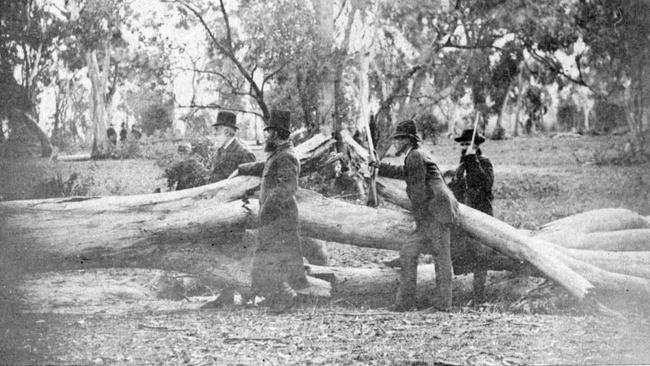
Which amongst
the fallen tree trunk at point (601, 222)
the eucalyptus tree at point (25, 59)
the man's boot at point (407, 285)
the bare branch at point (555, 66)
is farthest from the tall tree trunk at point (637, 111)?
the eucalyptus tree at point (25, 59)

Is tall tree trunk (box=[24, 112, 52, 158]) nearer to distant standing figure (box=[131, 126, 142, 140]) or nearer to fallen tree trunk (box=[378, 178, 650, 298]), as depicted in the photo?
distant standing figure (box=[131, 126, 142, 140])

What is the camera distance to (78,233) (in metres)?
5.67

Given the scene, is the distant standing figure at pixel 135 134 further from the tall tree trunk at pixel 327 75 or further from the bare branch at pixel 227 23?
the tall tree trunk at pixel 327 75

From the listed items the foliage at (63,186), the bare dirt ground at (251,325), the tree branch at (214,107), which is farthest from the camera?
the tree branch at (214,107)

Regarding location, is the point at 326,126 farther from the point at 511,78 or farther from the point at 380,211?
the point at 511,78

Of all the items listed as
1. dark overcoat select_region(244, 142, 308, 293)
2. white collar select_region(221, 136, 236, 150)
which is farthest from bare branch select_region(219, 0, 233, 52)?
dark overcoat select_region(244, 142, 308, 293)

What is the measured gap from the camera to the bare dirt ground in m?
4.73

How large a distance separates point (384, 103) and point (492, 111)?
485cm

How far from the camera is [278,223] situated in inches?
232

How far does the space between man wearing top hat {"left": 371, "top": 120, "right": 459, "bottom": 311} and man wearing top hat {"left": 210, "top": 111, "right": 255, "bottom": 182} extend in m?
1.58

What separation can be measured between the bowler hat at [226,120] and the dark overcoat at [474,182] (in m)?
2.45

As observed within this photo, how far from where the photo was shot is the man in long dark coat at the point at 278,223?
5.84m

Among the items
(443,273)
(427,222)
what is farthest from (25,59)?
(443,273)

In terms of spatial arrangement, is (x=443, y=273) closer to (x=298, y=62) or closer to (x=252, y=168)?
(x=252, y=168)
